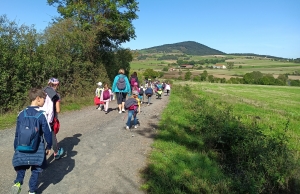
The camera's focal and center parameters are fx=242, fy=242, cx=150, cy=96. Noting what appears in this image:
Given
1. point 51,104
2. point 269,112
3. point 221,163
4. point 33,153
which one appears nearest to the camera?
point 33,153

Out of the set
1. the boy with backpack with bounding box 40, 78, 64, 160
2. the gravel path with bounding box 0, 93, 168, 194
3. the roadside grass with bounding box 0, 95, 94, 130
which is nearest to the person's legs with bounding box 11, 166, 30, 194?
the gravel path with bounding box 0, 93, 168, 194

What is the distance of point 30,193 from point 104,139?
3.54 m

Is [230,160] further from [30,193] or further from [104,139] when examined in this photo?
[30,193]

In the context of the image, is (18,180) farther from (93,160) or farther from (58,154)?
(93,160)

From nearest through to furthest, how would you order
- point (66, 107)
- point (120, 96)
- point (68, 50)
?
point (120, 96) < point (66, 107) < point (68, 50)

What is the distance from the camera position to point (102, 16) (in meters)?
19.2

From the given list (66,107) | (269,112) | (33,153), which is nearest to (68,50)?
(66,107)

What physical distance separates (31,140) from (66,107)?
29.5 ft

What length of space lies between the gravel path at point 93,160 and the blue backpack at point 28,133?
107cm

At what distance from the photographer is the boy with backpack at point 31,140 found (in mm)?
3619

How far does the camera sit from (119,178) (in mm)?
4891

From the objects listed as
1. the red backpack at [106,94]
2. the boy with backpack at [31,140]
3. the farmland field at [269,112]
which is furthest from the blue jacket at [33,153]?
the red backpack at [106,94]

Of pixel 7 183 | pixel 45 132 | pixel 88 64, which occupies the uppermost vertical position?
pixel 88 64

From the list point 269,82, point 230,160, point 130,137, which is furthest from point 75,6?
point 269,82
